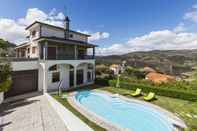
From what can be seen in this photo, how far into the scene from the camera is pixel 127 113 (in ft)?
47.0

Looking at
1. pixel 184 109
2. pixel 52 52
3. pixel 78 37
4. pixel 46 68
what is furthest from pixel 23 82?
pixel 184 109

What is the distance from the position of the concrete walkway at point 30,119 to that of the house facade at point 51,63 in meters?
5.60

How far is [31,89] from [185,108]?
63.1 feet

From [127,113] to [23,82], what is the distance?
46.8 feet

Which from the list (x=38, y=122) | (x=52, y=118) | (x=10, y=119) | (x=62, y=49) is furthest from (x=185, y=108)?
(x=62, y=49)

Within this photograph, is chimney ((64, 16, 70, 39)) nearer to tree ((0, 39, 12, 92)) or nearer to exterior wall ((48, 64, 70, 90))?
exterior wall ((48, 64, 70, 90))

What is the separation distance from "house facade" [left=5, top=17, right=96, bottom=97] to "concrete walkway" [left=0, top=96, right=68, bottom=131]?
560cm

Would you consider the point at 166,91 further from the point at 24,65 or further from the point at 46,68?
the point at 24,65

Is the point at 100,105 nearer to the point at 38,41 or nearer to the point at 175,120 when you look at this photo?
the point at 175,120

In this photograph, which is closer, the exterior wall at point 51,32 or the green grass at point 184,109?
the green grass at point 184,109

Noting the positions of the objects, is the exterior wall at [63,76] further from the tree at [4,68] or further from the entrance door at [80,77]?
the tree at [4,68]

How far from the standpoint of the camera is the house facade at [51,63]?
61.3 feet

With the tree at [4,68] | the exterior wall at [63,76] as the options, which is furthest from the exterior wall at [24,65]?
the exterior wall at [63,76]

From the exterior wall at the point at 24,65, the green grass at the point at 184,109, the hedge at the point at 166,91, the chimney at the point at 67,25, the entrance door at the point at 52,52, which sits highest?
the chimney at the point at 67,25
